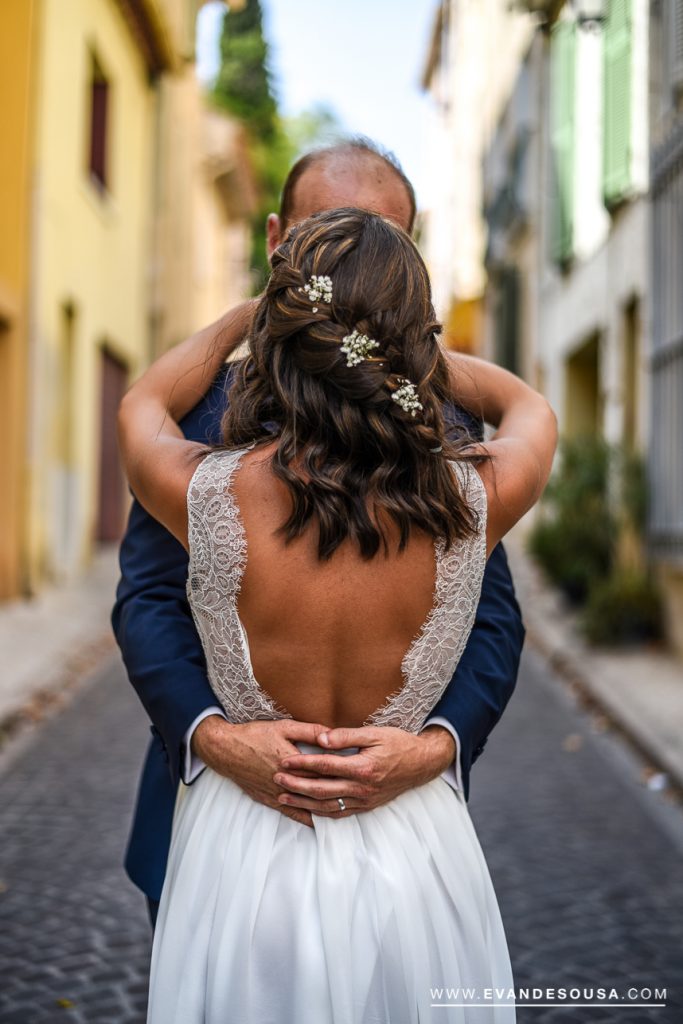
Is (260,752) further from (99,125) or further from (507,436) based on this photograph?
(99,125)

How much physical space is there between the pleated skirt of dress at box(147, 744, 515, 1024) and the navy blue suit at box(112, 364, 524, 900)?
0.15 meters

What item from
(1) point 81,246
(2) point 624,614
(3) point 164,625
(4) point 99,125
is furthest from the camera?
(4) point 99,125

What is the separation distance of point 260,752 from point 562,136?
13.3 meters

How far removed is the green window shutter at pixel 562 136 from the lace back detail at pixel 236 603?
485 inches

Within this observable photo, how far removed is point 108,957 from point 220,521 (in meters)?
2.51

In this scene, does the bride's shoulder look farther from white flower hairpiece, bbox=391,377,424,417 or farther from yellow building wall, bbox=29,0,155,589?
yellow building wall, bbox=29,0,155,589

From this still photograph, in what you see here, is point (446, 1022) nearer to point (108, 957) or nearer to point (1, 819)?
point (108, 957)

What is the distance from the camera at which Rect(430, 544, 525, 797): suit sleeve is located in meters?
1.93

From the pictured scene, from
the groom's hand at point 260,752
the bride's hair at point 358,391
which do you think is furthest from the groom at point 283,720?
the bride's hair at point 358,391

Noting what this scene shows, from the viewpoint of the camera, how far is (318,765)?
5.71ft

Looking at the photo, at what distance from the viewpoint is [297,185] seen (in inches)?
89.3

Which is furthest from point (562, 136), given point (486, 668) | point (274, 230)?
point (486, 668)

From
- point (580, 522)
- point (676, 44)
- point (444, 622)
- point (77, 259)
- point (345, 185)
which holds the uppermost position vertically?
point (676, 44)

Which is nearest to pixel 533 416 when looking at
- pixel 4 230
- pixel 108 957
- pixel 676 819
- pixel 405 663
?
pixel 405 663
